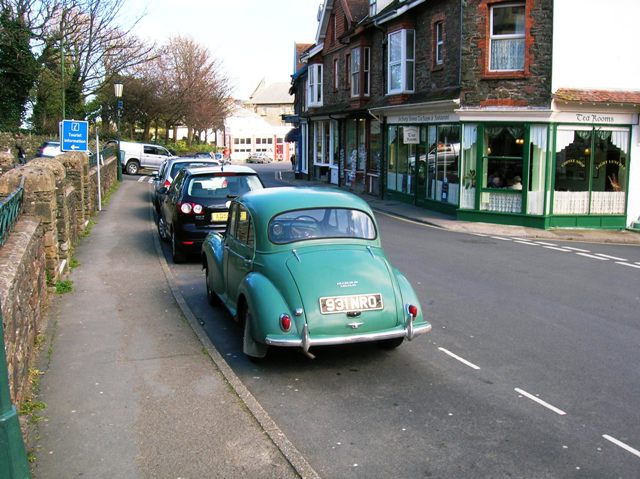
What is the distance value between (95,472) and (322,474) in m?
1.51

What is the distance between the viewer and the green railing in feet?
21.6

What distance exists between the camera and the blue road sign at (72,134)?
1855 centimetres

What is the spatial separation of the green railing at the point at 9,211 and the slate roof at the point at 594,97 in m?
15.4

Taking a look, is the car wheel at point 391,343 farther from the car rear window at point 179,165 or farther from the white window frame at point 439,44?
the white window frame at point 439,44

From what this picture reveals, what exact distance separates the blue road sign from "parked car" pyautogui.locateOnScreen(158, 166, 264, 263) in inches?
269

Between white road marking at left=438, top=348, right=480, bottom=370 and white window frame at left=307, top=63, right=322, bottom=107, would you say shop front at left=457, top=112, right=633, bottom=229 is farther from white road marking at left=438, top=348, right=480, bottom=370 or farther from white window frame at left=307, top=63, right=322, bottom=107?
white window frame at left=307, top=63, right=322, bottom=107

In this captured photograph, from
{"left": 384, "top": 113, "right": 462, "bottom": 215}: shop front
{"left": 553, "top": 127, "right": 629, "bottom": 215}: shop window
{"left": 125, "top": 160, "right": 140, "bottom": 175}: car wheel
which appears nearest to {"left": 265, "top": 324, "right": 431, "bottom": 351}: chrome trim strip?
{"left": 553, "top": 127, "right": 629, "bottom": 215}: shop window

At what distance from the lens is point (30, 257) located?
7.38 meters

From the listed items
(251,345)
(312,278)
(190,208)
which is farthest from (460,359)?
(190,208)

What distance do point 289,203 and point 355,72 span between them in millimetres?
25066

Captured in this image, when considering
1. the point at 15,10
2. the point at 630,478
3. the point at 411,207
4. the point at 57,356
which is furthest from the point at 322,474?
the point at 15,10

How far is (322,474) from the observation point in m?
4.74

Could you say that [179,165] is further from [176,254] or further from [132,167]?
[132,167]

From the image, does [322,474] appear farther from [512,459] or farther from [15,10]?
[15,10]
